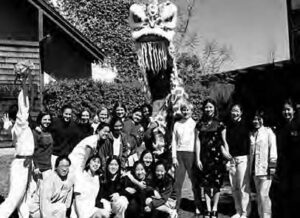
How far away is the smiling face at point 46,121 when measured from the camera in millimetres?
6773

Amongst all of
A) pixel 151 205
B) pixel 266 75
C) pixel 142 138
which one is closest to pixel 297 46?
pixel 266 75

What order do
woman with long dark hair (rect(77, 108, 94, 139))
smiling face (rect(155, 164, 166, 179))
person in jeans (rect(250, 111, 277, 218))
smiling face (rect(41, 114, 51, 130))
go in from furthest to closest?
1. woman with long dark hair (rect(77, 108, 94, 139))
2. smiling face (rect(41, 114, 51, 130))
3. smiling face (rect(155, 164, 166, 179))
4. person in jeans (rect(250, 111, 277, 218))

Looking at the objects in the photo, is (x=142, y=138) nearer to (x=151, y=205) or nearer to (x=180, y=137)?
(x=180, y=137)

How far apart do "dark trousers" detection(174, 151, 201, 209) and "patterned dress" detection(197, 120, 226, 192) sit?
223 millimetres

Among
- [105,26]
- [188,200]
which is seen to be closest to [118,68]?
[105,26]

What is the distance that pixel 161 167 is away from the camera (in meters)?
6.40

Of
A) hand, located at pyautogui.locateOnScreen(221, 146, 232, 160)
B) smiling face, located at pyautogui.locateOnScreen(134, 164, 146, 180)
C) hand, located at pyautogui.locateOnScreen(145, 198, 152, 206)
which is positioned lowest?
hand, located at pyautogui.locateOnScreen(145, 198, 152, 206)

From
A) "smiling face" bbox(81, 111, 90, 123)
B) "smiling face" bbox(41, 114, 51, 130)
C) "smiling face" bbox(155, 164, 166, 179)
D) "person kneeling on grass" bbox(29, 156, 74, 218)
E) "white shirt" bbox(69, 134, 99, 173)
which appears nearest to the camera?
"person kneeling on grass" bbox(29, 156, 74, 218)

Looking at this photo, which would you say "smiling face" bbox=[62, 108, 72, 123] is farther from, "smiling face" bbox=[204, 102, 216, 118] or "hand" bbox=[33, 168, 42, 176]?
"smiling face" bbox=[204, 102, 216, 118]

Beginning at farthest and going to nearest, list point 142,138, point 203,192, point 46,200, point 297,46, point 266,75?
point 297,46 < point 266,75 < point 142,138 < point 203,192 < point 46,200

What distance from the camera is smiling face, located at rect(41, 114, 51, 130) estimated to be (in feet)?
22.2

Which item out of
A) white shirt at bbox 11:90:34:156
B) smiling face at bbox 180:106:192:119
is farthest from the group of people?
white shirt at bbox 11:90:34:156

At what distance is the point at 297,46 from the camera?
1266cm

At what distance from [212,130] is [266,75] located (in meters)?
5.08
